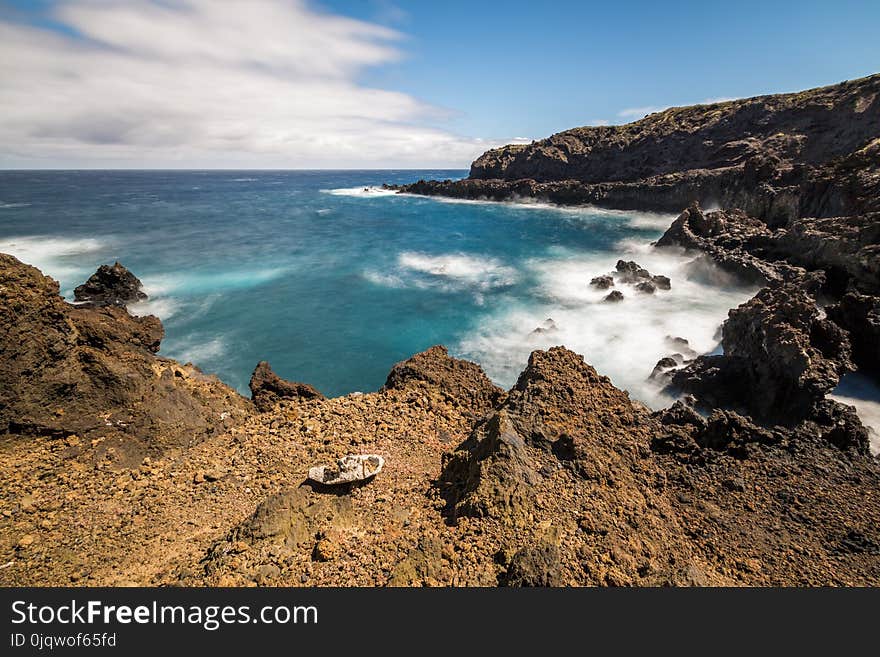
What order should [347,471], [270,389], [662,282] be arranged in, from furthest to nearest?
1. [662,282]
2. [270,389]
3. [347,471]

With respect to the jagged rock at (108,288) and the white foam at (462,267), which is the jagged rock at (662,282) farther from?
the jagged rock at (108,288)

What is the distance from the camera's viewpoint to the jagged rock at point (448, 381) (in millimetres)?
10055

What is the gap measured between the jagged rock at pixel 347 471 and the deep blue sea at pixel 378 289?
1325 centimetres

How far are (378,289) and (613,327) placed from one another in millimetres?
18992

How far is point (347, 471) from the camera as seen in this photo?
683cm

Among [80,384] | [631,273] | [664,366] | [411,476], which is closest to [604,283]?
[631,273]

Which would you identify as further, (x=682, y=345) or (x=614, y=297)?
(x=614, y=297)

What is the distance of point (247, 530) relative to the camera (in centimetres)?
559

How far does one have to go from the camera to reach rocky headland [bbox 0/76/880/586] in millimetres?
5383

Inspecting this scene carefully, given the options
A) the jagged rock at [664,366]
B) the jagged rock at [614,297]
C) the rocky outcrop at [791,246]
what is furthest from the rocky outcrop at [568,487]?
the jagged rock at [614,297]

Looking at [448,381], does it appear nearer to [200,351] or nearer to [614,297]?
[200,351]

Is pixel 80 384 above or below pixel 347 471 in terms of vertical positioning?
above

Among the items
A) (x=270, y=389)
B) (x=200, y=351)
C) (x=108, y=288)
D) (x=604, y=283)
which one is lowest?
(x=200, y=351)

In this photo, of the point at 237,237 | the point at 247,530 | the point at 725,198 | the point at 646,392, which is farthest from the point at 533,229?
the point at 247,530
